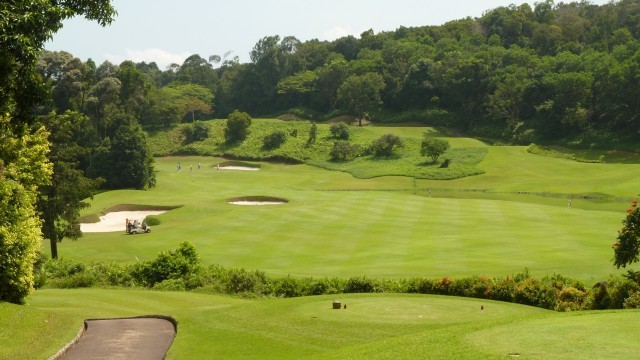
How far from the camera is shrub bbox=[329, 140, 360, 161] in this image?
4205 inches

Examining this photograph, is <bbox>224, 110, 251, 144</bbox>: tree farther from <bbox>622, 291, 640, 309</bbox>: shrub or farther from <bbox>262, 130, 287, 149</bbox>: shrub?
<bbox>622, 291, 640, 309</bbox>: shrub

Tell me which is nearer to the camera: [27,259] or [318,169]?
[27,259]

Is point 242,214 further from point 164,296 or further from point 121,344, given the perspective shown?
point 121,344

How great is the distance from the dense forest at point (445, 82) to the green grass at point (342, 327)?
6566cm

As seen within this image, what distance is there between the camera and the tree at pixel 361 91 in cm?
13000

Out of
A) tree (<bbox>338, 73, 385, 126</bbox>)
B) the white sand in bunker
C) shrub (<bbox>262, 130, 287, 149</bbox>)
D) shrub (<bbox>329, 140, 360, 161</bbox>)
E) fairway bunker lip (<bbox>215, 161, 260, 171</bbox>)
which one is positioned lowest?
the white sand in bunker

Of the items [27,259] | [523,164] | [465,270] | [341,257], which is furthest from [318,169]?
[27,259]

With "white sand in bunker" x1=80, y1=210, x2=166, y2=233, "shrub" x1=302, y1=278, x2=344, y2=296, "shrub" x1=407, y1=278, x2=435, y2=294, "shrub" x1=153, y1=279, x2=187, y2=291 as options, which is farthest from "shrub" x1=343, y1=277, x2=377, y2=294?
"white sand in bunker" x1=80, y1=210, x2=166, y2=233

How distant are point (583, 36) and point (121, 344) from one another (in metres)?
158

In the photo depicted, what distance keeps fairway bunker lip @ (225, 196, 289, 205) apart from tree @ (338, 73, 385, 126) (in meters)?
63.1

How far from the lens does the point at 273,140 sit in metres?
115

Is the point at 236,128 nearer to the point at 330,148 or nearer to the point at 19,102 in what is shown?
the point at 330,148

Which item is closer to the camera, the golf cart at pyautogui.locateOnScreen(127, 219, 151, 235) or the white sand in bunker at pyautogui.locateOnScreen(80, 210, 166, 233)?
the golf cart at pyautogui.locateOnScreen(127, 219, 151, 235)

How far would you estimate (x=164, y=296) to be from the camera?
102 ft
